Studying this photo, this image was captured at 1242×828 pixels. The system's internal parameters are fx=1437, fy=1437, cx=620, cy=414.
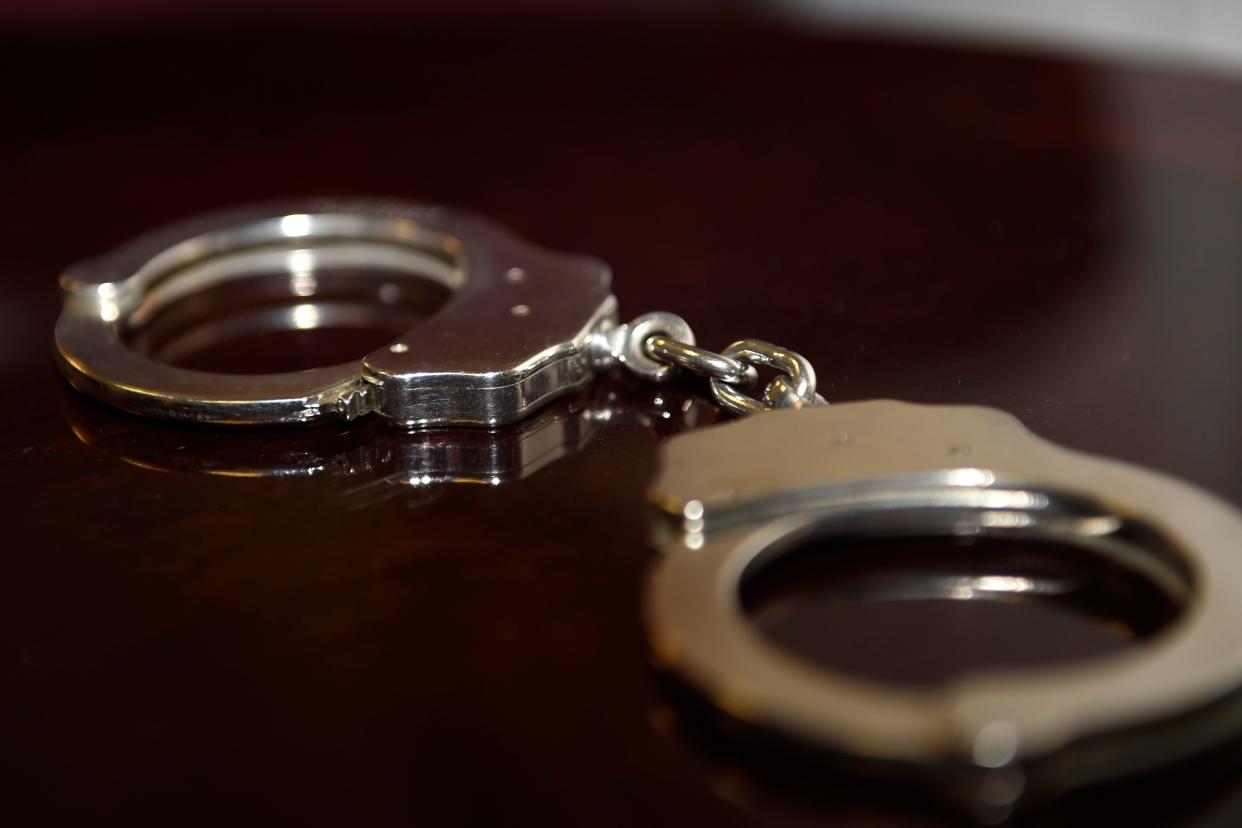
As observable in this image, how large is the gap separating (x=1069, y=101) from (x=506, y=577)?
81 cm

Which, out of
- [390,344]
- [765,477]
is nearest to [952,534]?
[765,477]

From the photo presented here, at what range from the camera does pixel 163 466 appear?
2.43 ft

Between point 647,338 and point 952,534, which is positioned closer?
point 952,534

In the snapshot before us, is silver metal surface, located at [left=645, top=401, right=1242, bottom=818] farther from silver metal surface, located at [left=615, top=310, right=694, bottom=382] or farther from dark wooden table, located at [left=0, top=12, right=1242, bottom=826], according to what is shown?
silver metal surface, located at [left=615, top=310, right=694, bottom=382]

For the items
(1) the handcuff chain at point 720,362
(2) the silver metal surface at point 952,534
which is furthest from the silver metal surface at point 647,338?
(2) the silver metal surface at point 952,534

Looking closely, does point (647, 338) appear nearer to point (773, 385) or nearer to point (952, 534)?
point (773, 385)

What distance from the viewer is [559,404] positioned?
789 mm

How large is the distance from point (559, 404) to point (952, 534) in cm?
25

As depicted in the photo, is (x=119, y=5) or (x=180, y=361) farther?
(x=119, y=5)

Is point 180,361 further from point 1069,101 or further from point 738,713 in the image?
point 1069,101

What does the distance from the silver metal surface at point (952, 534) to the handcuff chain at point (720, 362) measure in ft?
0.23

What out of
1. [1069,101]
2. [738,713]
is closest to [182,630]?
[738,713]

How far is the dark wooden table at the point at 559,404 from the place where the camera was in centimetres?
52

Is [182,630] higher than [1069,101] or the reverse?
the reverse
